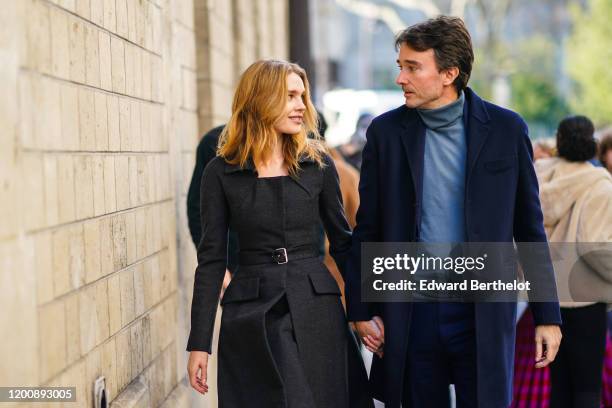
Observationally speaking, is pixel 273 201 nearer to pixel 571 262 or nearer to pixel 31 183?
pixel 31 183

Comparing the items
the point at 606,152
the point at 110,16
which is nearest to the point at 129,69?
the point at 110,16

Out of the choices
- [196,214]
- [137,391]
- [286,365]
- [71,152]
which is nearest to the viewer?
[71,152]

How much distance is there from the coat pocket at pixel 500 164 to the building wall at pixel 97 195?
1.51 meters

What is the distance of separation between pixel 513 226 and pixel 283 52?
15799mm

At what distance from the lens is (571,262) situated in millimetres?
5688

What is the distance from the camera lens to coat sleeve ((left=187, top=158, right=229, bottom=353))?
4.08m

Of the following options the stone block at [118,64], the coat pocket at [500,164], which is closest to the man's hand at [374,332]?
the coat pocket at [500,164]

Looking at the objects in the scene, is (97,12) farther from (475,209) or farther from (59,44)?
(475,209)

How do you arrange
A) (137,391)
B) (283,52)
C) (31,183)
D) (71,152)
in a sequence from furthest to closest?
1. (283,52)
2. (137,391)
3. (71,152)
4. (31,183)

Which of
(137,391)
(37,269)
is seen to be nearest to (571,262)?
(137,391)

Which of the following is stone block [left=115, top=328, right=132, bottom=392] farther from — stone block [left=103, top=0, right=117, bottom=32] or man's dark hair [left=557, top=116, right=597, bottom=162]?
man's dark hair [left=557, top=116, right=597, bottom=162]

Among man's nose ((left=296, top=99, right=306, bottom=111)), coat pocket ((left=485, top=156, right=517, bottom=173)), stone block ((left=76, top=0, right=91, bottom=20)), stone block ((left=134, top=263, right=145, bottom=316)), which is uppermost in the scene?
stone block ((left=76, top=0, right=91, bottom=20))

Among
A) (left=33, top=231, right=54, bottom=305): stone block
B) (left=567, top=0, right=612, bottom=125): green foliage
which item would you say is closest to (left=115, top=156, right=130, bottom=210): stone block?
(left=33, top=231, right=54, bottom=305): stone block

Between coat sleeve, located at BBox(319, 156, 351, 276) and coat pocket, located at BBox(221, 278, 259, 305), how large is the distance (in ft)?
1.50
